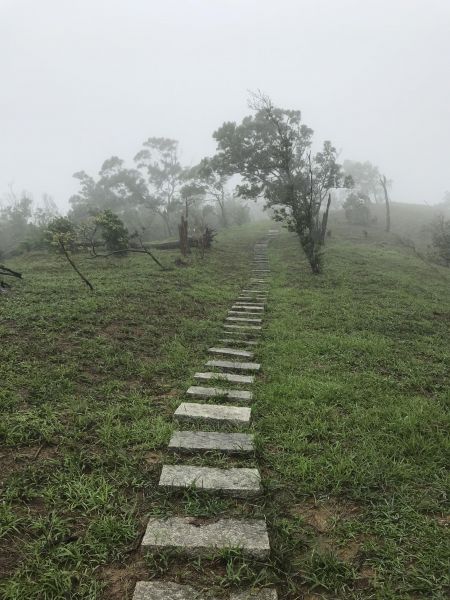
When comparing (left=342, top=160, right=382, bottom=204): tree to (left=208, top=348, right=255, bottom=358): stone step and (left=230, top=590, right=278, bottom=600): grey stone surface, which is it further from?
(left=230, top=590, right=278, bottom=600): grey stone surface

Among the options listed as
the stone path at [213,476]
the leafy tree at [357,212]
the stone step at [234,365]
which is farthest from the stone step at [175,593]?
the leafy tree at [357,212]

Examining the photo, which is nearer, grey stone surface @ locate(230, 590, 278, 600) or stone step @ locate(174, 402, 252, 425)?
grey stone surface @ locate(230, 590, 278, 600)

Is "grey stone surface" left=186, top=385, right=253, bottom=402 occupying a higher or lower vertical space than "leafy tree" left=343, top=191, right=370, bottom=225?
lower

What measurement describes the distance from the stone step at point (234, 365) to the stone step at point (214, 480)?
2363 millimetres

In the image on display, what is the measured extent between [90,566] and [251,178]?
26.4 metres

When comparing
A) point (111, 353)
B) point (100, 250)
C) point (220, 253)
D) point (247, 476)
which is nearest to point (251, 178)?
point (220, 253)

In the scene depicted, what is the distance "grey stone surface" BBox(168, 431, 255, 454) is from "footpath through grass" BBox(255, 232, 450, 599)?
0.20 meters

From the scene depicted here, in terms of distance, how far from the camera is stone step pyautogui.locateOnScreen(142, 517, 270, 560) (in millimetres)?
2473

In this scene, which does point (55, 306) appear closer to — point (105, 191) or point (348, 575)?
point (348, 575)

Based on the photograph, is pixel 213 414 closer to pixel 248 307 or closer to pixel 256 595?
pixel 256 595

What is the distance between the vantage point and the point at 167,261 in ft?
47.6

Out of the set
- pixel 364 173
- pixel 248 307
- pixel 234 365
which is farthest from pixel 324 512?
pixel 364 173

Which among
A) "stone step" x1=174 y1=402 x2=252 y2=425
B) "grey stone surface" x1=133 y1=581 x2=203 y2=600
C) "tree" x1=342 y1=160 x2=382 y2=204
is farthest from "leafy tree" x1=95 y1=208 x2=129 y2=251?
"tree" x1=342 y1=160 x2=382 y2=204

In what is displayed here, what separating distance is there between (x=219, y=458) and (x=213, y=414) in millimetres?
736
